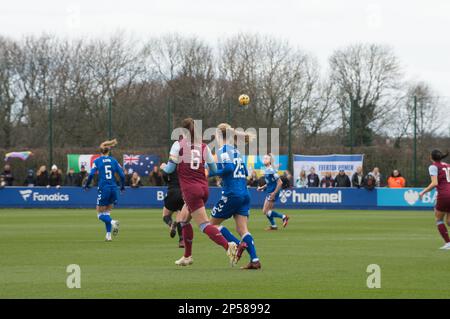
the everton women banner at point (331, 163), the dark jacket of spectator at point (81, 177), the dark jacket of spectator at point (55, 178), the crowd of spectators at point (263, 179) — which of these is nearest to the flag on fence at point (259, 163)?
the crowd of spectators at point (263, 179)

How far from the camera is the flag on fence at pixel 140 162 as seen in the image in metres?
47.4

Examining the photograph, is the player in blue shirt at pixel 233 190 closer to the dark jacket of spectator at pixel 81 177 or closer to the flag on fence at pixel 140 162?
the dark jacket of spectator at pixel 81 177

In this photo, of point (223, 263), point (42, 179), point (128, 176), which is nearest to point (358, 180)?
point (128, 176)

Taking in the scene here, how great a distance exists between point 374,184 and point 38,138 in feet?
80.7

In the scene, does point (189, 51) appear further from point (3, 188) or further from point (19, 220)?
point (19, 220)

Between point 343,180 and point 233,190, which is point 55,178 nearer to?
point 343,180

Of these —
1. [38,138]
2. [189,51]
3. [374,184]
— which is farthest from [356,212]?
[189,51]

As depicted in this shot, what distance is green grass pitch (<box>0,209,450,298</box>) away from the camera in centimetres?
1202

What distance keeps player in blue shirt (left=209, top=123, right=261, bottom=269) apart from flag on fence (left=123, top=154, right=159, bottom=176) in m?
32.5

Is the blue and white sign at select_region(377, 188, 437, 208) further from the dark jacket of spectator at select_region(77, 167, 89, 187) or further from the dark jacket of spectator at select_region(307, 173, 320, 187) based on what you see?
the dark jacket of spectator at select_region(77, 167, 89, 187)

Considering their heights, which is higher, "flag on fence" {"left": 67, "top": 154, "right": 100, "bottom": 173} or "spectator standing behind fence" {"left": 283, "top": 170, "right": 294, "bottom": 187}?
"flag on fence" {"left": 67, "top": 154, "right": 100, "bottom": 173}

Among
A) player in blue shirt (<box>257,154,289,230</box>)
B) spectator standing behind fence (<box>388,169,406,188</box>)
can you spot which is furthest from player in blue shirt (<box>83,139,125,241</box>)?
spectator standing behind fence (<box>388,169,406,188</box>)

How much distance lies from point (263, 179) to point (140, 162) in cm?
804

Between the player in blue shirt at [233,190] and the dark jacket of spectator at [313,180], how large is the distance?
27778 millimetres
